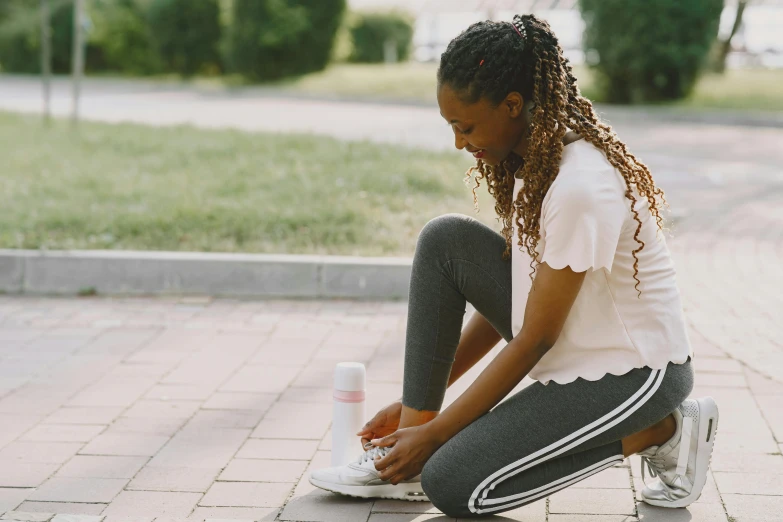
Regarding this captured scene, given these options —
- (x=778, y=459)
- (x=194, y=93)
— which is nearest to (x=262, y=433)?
(x=778, y=459)

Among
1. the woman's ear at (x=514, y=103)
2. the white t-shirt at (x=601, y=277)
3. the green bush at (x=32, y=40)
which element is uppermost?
the woman's ear at (x=514, y=103)

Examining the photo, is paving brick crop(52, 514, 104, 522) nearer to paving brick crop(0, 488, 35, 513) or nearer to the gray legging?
paving brick crop(0, 488, 35, 513)

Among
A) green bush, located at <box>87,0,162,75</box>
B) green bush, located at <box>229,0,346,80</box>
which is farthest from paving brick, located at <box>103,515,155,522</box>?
green bush, located at <box>87,0,162,75</box>

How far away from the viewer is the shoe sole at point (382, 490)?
2949 mm

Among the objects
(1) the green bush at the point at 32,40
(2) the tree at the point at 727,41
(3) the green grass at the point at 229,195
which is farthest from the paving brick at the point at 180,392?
(1) the green bush at the point at 32,40

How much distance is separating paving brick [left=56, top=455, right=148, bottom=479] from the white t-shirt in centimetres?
136

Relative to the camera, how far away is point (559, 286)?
8.39ft

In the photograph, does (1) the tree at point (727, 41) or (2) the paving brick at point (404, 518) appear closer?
(2) the paving brick at point (404, 518)

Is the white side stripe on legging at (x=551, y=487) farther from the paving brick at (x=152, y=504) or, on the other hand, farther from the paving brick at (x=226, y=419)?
the paving brick at (x=226, y=419)

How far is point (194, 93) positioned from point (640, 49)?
9.46 meters

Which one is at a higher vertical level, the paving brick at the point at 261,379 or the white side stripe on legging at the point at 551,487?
the white side stripe on legging at the point at 551,487

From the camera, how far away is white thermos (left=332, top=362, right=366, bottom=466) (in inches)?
122

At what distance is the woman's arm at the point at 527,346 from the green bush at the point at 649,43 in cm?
1483

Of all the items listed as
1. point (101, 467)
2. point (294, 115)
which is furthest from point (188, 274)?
point (294, 115)
